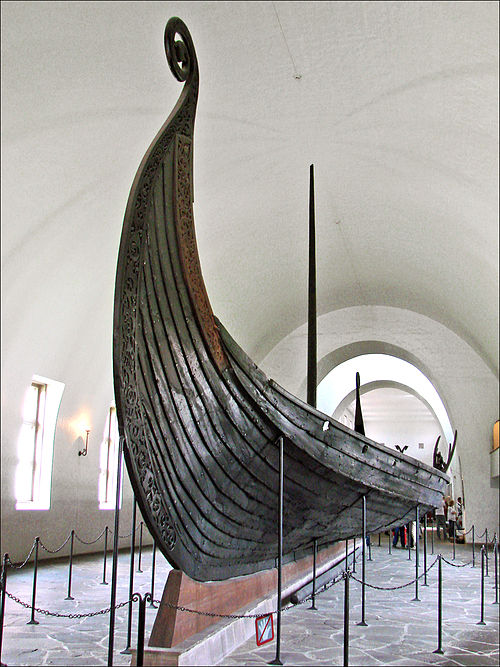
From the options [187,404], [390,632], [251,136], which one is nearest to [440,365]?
[251,136]

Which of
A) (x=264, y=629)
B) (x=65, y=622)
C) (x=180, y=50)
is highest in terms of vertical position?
(x=180, y=50)

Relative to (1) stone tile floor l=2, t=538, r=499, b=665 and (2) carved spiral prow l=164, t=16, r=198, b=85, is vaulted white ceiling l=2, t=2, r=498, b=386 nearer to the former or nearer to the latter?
(2) carved spiral prow l=164, t=16, r=198, b=85

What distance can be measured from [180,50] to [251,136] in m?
4.40

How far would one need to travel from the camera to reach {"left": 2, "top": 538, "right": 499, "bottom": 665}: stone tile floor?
459 cm

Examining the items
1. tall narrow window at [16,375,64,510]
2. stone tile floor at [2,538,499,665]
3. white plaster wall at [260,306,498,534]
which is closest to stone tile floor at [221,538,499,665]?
stone tile floor at [2,538,499,665]

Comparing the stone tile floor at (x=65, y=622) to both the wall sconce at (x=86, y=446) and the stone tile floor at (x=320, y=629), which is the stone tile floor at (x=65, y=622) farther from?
the wall sconce at (x=86, y=446)

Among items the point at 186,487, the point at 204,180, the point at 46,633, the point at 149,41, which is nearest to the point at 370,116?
the point at 204,180

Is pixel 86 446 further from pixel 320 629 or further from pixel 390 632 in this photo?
pixel 390 632

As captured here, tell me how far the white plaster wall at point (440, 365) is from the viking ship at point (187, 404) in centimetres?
1025

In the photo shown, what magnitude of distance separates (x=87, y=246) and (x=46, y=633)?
496cm

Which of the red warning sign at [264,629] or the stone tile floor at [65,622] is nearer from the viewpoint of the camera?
the stone tile floor at [65,622]

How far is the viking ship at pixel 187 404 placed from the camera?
3.91 meters

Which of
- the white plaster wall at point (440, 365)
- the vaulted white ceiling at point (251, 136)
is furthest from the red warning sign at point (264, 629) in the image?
the white plaster wall at point (440, 365)

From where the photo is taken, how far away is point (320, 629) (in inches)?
220
